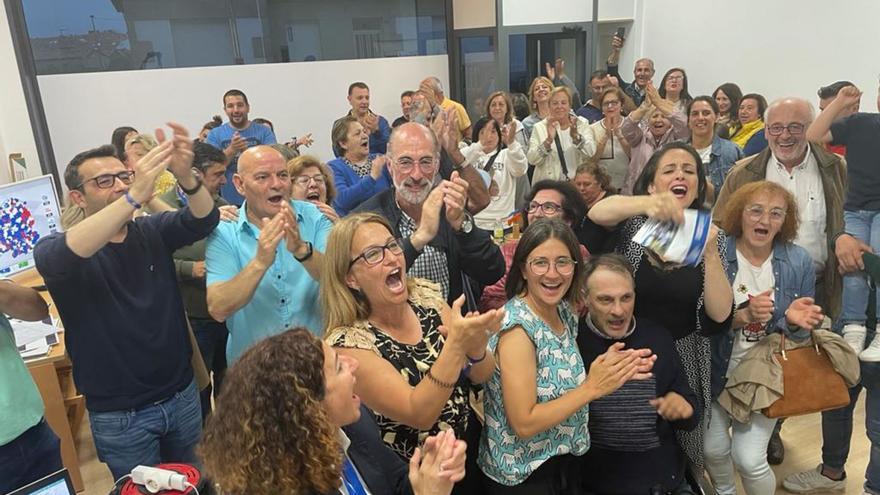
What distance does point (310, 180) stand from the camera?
125 inches

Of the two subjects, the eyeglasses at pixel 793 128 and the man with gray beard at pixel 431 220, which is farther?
the eyeglasses at pixel 793 128

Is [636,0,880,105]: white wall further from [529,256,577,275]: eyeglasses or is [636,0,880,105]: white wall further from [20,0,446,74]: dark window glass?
[529,256,577,275]: eyeglasses

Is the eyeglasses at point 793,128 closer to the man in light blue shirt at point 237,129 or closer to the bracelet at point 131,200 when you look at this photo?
the bracelet at point 131,200

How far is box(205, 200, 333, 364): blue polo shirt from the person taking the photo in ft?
7.41

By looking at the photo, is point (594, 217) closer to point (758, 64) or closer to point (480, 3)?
point (758, 64)

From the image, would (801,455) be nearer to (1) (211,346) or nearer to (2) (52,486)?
(1) (211,346)

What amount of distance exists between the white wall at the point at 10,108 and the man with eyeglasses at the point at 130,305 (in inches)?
141

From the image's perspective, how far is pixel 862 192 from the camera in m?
2.93

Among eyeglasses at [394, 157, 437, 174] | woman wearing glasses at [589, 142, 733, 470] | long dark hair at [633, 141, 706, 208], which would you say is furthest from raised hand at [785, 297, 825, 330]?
eyeglasses at [394, 157, 437, 174]

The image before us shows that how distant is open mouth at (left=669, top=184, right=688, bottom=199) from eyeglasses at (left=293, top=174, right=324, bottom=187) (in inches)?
68.8

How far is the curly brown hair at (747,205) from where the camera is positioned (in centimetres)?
242

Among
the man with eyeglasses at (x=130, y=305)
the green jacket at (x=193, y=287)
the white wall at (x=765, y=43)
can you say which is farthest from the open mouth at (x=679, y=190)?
the white wall at (x=765, y=43)

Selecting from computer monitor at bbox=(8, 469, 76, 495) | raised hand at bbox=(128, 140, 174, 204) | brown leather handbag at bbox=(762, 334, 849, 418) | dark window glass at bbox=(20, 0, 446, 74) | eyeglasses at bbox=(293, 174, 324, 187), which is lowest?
brown leather handbag at bbox=(762, 334, 849, 418)

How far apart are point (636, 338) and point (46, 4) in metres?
5.73
